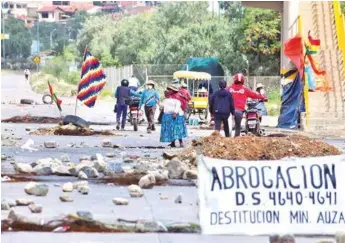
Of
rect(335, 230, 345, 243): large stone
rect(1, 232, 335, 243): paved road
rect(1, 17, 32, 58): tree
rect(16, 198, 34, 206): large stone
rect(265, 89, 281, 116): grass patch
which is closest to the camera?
rect(335, 230, 345, 243): large stone

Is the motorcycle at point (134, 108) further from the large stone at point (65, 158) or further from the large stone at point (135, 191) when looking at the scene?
the large stone at point (135, 191)

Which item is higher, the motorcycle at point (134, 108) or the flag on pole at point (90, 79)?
the flag on pole at point (90, 79)

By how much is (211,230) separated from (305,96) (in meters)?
26.1

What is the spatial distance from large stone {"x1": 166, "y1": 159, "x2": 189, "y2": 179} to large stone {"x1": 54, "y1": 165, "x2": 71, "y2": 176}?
A: 1637 millimetres

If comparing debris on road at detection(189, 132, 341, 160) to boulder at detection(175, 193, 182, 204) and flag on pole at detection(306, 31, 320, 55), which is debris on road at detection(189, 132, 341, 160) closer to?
boulder at detection(175, 193, 182, 204)

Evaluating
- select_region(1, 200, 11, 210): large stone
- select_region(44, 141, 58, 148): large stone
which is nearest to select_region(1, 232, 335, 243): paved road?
select_region(1, 200, 11, 210): large stone

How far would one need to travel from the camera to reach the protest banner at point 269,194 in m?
9.92

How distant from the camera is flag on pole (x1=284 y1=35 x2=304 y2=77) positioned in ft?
117

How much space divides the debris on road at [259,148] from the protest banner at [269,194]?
26.8ft

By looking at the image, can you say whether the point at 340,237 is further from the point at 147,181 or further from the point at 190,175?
the point at 190,175

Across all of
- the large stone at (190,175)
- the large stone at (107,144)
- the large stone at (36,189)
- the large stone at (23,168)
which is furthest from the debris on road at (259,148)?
the large stone at (107,144)

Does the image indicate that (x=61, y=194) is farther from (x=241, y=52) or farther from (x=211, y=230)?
(x=241, y=52)

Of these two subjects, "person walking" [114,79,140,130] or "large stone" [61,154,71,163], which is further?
"person walking" [114,79,140,130]

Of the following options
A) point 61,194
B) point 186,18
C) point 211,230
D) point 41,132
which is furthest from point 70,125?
point 186,18
